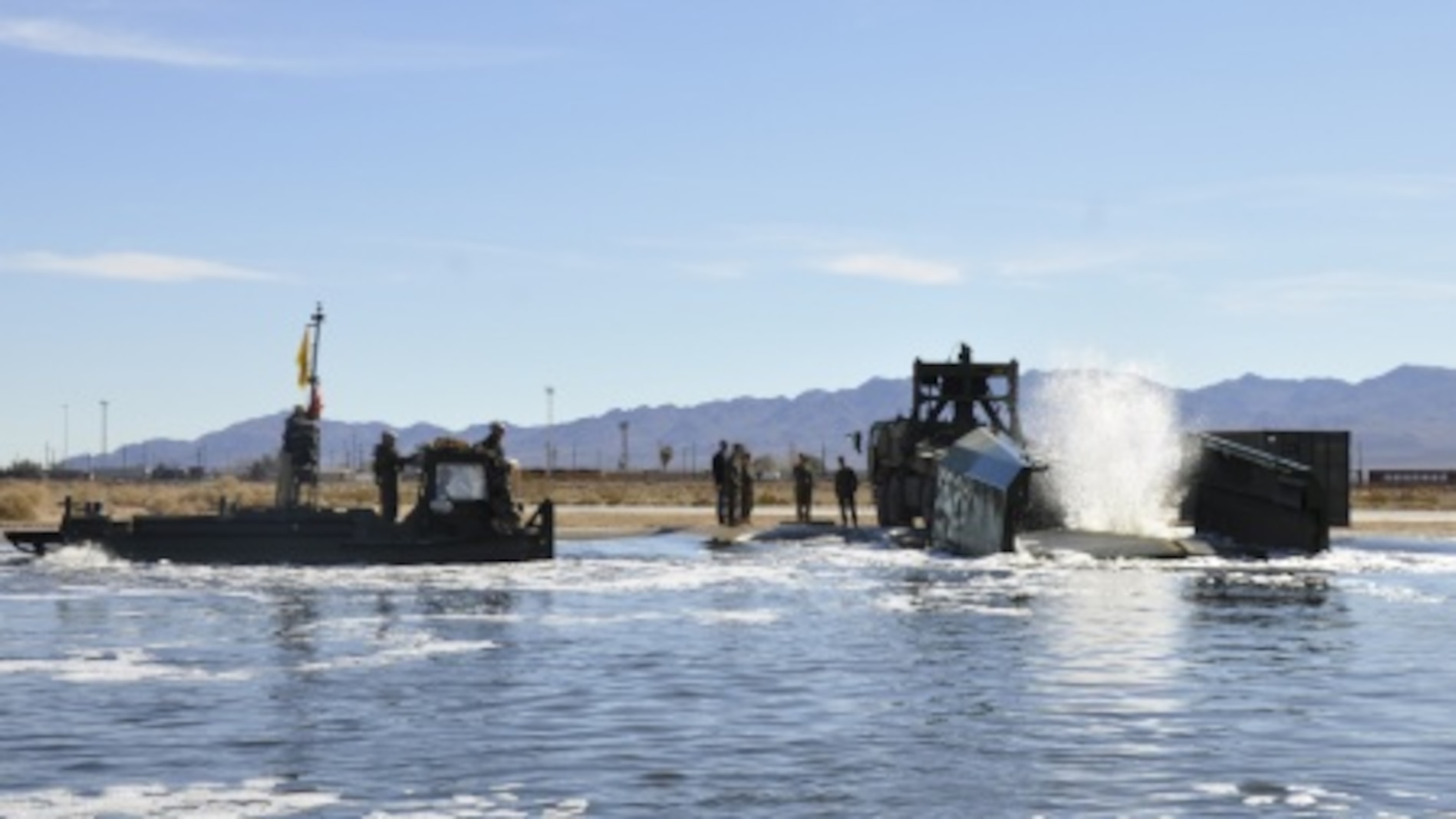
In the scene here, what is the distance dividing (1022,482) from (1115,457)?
45.9 feet

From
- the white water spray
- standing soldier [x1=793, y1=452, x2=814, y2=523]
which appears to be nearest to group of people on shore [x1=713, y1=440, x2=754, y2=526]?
standing soldier [x1=793, y1=452, x2=814, y2=523]

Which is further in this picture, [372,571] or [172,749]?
[372,571]

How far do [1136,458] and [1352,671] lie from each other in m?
34.2

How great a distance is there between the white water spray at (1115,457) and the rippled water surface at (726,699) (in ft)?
58.9

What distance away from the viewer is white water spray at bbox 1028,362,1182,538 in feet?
191

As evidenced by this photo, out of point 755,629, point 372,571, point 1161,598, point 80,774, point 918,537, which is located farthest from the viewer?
point 918,537

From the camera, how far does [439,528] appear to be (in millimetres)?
46281

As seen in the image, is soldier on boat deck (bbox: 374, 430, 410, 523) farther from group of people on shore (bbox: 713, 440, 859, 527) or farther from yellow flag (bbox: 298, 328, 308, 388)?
group of people on shore (bbox: 713, 440, 859, 527)

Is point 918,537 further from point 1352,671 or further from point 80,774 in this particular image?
point 80,774

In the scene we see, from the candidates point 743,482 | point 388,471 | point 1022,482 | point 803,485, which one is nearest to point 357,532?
point 388,471

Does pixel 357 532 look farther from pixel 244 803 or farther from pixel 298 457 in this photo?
pixel 244 803

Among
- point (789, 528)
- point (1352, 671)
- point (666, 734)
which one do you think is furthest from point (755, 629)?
point (789, 528)

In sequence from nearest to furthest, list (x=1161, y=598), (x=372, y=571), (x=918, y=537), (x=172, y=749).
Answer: (x=172, y=749) < (x=1161, y=598) < (x=372, y=571) < (x=918, y=537)

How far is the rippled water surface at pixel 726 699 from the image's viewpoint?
53.3 feet
